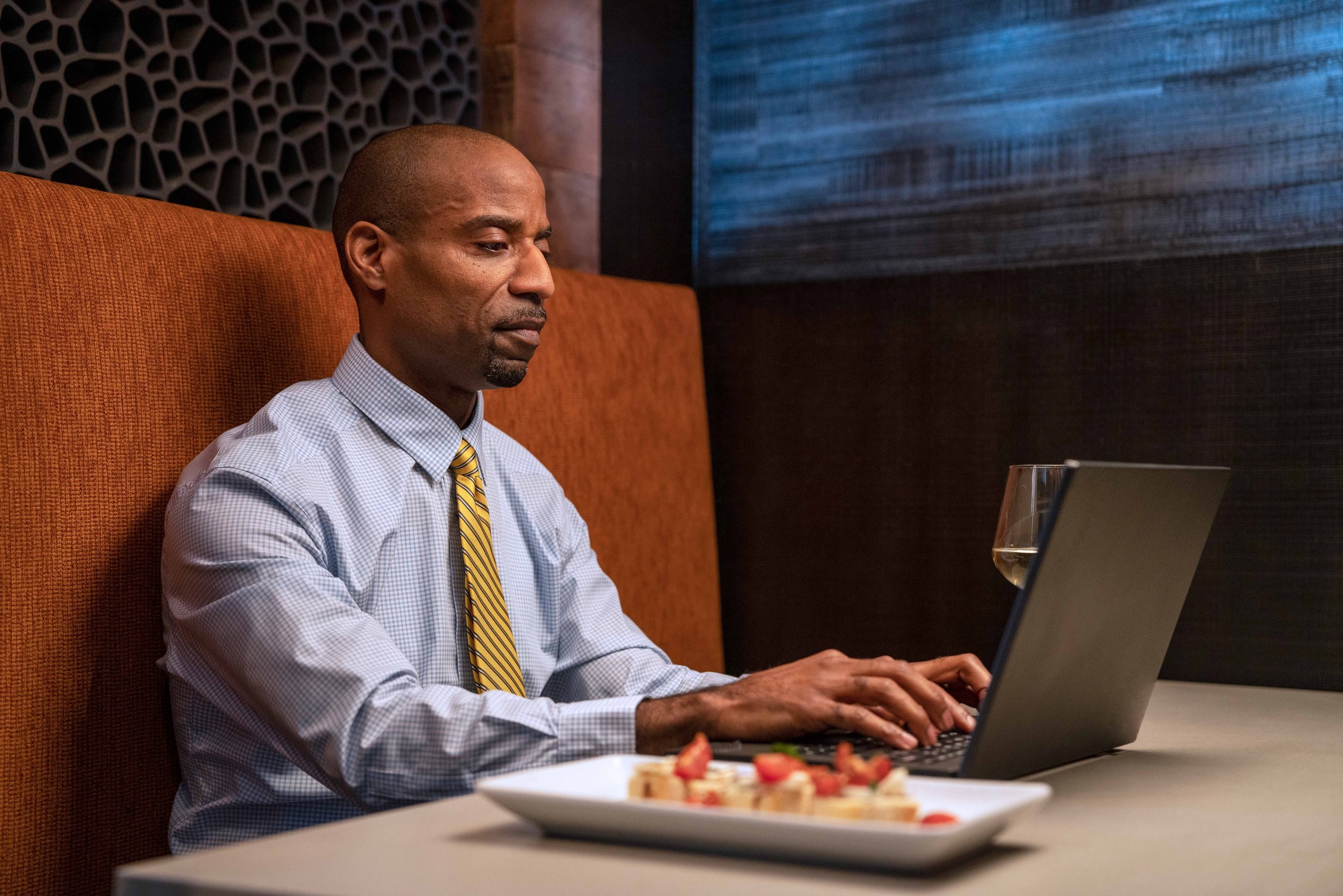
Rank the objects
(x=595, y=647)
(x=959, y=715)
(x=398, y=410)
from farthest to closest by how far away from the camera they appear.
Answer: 1. (x=595, y=647)
2. (x=398, y=410)
3. (x=959, y=715)

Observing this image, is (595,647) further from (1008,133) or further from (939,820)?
(1008,133)

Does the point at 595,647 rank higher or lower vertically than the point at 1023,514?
lower

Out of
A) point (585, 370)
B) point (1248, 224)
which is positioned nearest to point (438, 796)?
point (585, 370)

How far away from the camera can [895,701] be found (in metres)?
0.99

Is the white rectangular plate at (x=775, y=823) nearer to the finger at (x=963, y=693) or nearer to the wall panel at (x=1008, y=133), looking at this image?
the finger at (x=963, y=693)

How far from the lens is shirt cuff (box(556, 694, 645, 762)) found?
1084mm

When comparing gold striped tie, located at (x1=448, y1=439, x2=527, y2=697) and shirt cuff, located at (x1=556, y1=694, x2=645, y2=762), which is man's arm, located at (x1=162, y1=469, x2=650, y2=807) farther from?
gold striped tie, located at (x1=448, y1=439, x2=527, y2=697)

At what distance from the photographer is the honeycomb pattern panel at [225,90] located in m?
1.56

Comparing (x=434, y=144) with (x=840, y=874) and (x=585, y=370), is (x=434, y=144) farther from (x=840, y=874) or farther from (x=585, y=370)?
(x=840, y=874)

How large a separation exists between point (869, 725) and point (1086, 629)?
169 mm

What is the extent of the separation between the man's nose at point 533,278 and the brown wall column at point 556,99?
67 centimetres

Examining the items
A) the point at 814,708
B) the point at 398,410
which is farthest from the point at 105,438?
the point at 814,708

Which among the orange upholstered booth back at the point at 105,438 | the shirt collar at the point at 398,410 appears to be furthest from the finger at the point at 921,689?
the orange upholstered booth back at the point at 105,438

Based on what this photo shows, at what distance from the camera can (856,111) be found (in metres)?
2.21
